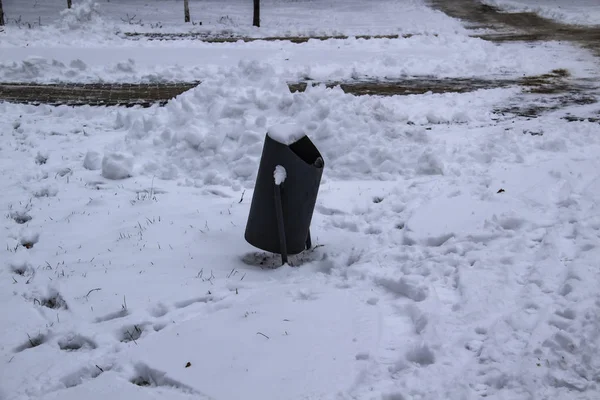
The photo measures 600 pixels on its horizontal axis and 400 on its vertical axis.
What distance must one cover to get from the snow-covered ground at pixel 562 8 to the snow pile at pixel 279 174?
20740 mm

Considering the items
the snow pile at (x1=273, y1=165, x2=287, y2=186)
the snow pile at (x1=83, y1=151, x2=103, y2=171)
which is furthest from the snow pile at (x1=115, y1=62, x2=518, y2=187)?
the snow pile at (x1=273, y1=165, x2=287, y2=186)

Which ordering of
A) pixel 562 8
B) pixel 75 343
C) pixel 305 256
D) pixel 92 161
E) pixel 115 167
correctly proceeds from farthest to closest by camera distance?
pixel 562 8 < pixel 92 161 < pixel 115 167 < pixel 305 256 < pixel 75 343

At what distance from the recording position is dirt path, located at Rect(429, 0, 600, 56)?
18.0 m

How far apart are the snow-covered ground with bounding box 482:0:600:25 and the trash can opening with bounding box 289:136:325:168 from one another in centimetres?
2029

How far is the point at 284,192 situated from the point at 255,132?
2679 mm

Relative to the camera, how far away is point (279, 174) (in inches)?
176

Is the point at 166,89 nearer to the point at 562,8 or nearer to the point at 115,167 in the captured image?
the point at 115,167

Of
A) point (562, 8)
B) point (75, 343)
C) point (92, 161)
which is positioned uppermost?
point (562, 8)

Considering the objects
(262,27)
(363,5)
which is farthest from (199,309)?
(363,5)

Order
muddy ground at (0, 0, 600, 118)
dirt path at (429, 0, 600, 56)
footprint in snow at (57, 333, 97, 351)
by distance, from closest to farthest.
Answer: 1. footprint in snow at (57, 333, 97, 351)
2. muddy ground at (0, 0, 600, 118)
3. dirt path at (429, 0, 600, 56)

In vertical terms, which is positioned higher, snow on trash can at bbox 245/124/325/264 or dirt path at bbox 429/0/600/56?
dirt path at bbox 429/0/600/56

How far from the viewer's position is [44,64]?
12.4 meters

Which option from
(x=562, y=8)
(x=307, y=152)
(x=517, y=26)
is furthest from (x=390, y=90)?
(x=562, y=8)

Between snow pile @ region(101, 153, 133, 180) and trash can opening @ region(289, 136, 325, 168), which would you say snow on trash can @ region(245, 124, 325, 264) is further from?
snow pile @ region(101, 153, 133, 180)
